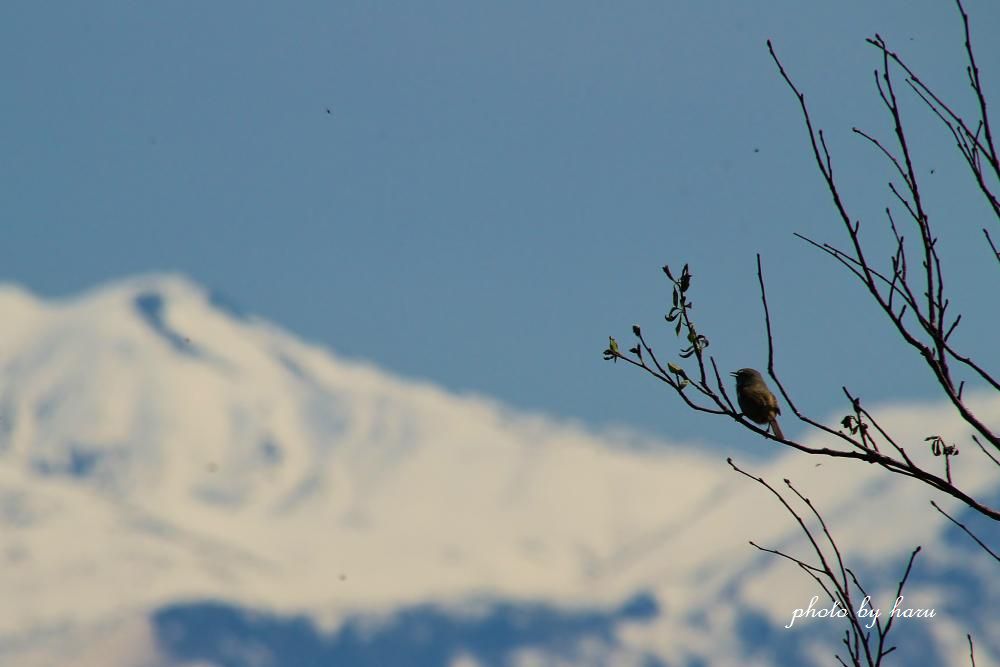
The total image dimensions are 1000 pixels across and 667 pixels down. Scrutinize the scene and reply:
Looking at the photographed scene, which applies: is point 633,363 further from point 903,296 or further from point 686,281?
point 903,296

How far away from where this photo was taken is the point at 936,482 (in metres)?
8.01

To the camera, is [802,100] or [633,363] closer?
[802,100]

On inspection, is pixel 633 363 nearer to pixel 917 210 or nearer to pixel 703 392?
pixel 703 392

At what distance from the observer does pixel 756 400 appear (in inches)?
547

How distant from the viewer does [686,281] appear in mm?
8867

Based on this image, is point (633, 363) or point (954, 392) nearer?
point (954, 392)

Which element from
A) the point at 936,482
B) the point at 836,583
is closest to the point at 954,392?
the point at 936,482

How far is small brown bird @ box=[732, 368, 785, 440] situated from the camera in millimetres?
13477

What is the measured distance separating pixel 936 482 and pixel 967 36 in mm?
2317

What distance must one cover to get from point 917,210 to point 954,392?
0.96 meters

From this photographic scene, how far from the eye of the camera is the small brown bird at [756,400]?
1348 cm

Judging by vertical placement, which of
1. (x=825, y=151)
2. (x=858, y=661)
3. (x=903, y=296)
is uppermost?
(x=825, y=151)

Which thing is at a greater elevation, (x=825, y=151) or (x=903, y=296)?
(x=825, y=151)

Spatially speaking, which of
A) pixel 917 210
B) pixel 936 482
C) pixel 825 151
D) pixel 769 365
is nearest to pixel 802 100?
pixel 825 151
